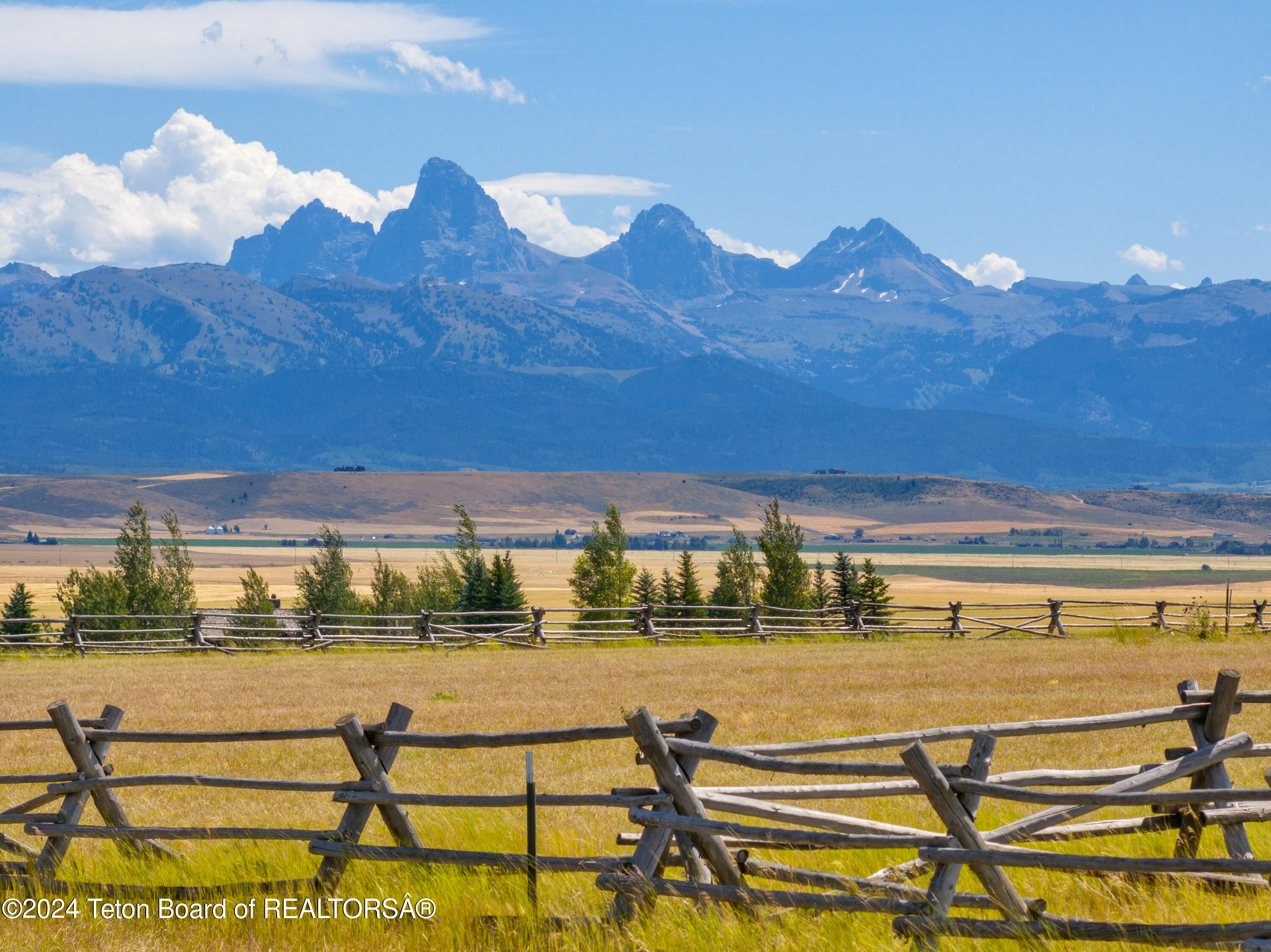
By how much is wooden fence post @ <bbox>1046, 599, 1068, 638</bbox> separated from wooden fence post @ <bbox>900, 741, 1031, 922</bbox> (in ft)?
105

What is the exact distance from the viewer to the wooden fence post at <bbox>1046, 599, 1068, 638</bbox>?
3728cm

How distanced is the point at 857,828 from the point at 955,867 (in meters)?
1.00

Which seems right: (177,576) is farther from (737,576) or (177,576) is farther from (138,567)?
(737,576)

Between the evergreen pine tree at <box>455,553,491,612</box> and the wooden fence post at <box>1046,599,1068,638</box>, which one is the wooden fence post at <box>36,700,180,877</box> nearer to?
the wooden fence post at <box>1046,599,1068,638</box>

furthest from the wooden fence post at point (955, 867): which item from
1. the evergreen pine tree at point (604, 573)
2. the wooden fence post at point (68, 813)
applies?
the evergreen pine tree at point (604, 573)

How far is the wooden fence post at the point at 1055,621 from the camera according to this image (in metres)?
37.3

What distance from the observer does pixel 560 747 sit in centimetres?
1580

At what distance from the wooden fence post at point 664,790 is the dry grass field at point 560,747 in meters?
0.17

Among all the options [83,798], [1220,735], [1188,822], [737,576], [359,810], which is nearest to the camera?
[1220,735]

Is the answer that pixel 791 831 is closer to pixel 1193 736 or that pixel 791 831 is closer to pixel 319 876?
pixel 1193 736

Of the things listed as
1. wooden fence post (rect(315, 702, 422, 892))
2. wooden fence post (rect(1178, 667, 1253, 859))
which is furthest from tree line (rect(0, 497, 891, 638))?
wooden fence post (rect(315, 702, 422, 892))

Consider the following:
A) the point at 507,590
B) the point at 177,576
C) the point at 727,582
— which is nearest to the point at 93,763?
the point at 507,590

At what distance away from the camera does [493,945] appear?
7.54 m

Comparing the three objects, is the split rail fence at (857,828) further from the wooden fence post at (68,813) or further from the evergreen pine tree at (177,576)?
the evergreen pine tree at (177,576)
